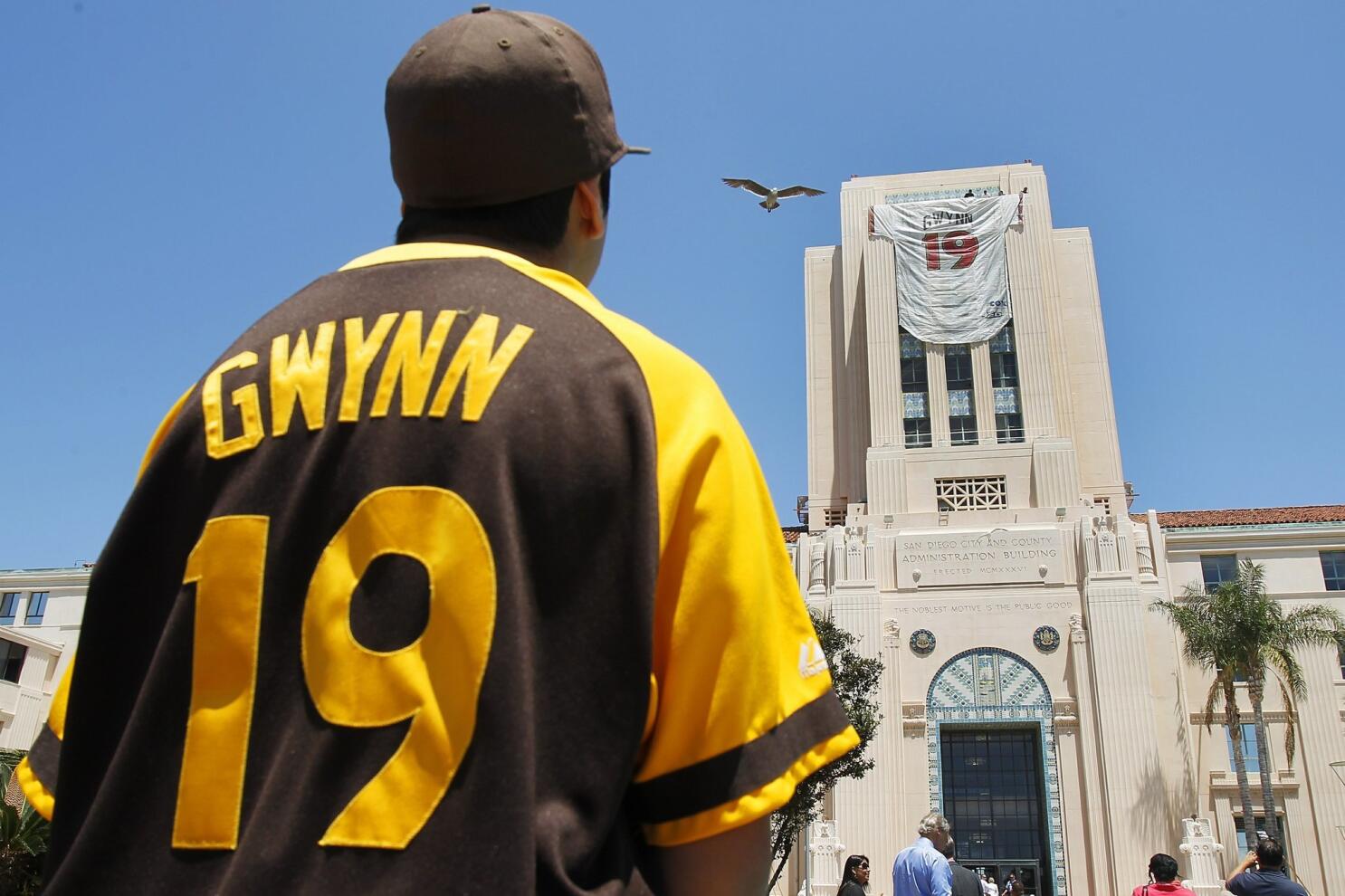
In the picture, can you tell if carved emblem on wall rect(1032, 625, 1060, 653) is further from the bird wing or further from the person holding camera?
the person holding camera

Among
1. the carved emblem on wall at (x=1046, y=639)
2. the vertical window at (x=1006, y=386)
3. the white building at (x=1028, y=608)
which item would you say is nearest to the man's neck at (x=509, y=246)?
the white building at (x=1028, y=608)

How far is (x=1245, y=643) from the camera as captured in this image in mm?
34594

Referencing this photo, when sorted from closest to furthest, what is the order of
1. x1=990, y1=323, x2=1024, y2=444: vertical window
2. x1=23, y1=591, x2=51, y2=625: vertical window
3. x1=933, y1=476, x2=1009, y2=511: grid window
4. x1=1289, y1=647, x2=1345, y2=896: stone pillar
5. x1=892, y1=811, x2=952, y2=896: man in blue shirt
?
x1=892, y1=811, x2=952, y2=896: man in blue shirt < x1=1289, y1=647, x2=1345, y2=896: stone pillar < x1=933, y1=476, x2=1009, y2=511: grid window < x1=990, y1=323, x2=1024, y2=444: vertical window < x1=23, y1=591, x2=51, y2=625: vertical window

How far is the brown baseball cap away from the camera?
149cm

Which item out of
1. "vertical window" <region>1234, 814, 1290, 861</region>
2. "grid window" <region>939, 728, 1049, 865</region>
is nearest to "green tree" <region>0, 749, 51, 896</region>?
"grid window" <region>939, 728, 1049, 865</region>

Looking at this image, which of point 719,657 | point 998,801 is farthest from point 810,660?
point 998,801

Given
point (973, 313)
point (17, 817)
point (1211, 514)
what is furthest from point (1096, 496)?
point (17, 817)

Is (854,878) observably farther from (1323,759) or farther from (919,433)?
(919,433)

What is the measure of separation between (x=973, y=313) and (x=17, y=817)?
3973cm

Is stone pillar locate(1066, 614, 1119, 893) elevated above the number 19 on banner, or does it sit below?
below

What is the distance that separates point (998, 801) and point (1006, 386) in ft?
54.8

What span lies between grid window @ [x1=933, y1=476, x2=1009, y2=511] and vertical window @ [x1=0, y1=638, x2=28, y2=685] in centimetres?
3265

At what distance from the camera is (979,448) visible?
137 ft

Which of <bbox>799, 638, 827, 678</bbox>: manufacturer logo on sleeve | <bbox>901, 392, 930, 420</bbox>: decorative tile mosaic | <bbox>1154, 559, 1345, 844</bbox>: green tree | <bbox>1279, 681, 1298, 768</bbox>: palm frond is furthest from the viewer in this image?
<bbox>901, 392, 930, 420</bbox>: decorative tile mosaic
